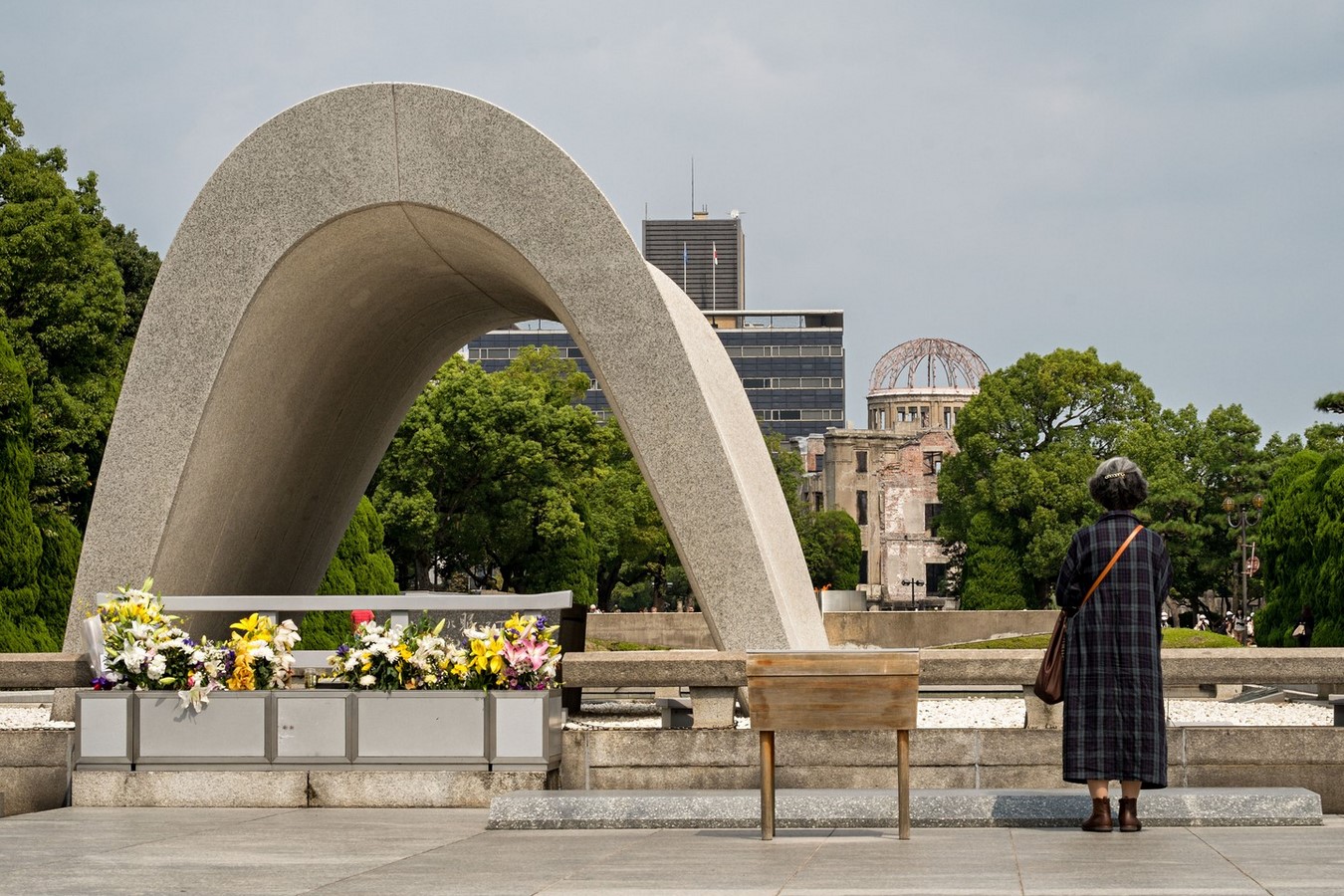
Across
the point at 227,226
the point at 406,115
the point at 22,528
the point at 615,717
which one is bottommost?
the point at 615,717

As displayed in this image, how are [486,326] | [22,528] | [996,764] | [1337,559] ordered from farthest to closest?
[1337,559] < [22,528] < [486,326] < [996,764]

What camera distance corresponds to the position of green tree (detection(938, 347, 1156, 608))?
57406mm

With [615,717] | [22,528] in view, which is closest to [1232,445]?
[22,528]

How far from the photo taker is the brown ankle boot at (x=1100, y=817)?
8.62 m

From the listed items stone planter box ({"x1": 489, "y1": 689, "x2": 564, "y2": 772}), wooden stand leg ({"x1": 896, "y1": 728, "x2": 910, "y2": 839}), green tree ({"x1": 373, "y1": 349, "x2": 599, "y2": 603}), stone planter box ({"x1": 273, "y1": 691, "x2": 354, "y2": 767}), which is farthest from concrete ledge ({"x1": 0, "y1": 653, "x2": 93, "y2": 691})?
green tree ({"x1": 373, "y1": 349, "x2": 599, "y2": 603})

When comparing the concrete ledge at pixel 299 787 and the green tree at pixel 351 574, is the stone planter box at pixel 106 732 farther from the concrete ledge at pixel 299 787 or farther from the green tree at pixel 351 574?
the green tree at pixel 351 574

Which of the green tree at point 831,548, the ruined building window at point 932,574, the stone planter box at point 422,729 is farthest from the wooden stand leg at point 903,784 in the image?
the ruined building window at point 932,574

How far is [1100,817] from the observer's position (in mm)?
8633

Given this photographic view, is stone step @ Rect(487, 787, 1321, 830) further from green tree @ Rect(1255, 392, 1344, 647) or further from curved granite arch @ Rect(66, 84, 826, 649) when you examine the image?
green tree @ Rect(1255, 392, 1344, 647)

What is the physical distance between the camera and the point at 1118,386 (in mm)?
60156

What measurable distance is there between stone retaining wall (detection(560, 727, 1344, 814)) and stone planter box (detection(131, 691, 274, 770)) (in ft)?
6.92

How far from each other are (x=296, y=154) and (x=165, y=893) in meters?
7.97

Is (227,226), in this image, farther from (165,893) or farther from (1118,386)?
(1118,386)

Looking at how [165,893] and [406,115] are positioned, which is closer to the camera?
[165,893]
